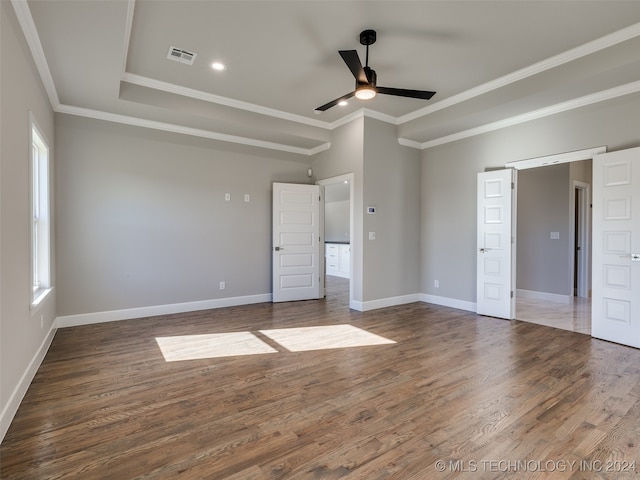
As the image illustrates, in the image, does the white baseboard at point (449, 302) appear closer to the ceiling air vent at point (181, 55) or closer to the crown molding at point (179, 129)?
the crown molding at point (179, 129)

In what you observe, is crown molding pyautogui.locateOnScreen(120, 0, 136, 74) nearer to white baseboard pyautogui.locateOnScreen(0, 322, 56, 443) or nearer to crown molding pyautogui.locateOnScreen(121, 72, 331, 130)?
crown molding pyautogui.locateOnScreen(121, 72, 331, 130)

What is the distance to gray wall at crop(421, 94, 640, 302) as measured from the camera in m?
3.84

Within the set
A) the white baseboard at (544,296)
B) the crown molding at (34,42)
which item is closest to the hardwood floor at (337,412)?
the white baseboard at (544,296)

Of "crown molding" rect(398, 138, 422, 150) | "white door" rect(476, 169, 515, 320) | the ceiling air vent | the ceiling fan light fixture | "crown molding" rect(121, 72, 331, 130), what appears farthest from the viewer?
"crown molding" rect(398, 138, 422, 150)

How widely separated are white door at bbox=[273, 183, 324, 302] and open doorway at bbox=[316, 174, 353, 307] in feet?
1.31

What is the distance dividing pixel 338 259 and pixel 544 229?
5000 millimetres

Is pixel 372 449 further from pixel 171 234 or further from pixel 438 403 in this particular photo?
pixel 171 234

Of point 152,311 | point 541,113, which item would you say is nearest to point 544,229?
point 541,113

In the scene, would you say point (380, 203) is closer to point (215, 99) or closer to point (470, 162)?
point (470, 162)

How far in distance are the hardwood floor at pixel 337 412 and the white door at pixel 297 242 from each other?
227 centimetres

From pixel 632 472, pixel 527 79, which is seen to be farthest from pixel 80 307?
pixel 527 79

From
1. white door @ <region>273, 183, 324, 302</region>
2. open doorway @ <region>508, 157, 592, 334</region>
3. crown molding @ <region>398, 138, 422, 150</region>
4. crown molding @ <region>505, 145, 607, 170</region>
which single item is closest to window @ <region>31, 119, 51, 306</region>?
white door @ <region>273, 183, 324, 302</region>

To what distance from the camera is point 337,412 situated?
7.64 ft

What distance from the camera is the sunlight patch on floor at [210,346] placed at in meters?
3.43
